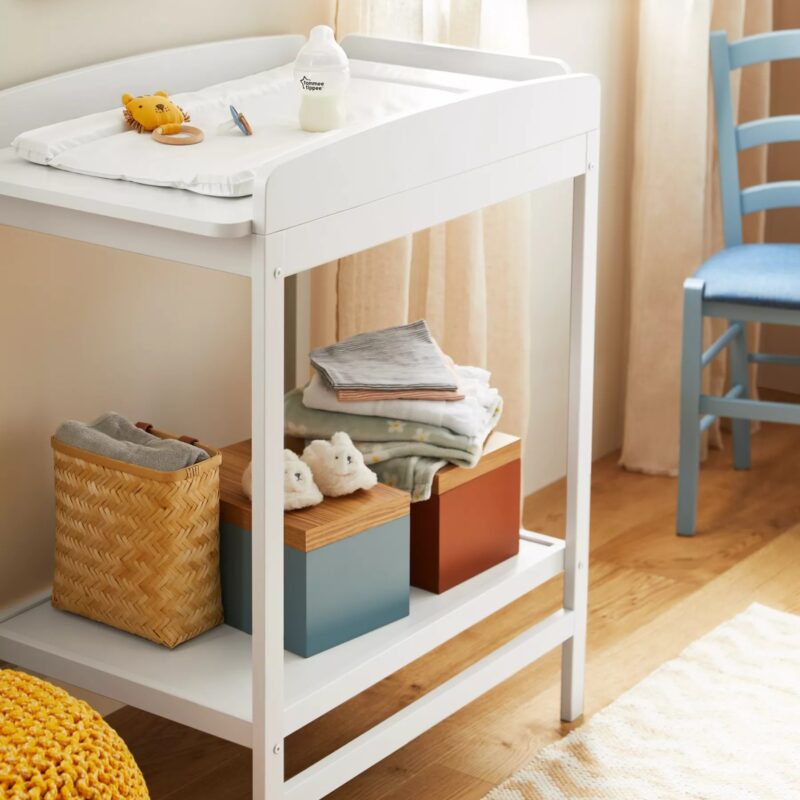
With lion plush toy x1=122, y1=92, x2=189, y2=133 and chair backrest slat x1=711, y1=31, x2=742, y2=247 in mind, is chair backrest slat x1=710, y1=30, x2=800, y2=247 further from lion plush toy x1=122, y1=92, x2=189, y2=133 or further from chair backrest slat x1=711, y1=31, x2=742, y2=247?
lion plush toy x1=122, y1=92, x2=189, y2=133

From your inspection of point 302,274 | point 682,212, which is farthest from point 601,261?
point 302,274

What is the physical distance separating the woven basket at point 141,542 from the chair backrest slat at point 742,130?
1.52 metres

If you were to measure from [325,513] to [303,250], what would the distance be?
15.3 inches

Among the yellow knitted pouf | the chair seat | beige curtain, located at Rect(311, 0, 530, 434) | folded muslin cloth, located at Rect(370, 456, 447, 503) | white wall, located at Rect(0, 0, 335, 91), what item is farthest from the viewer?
the chair seat

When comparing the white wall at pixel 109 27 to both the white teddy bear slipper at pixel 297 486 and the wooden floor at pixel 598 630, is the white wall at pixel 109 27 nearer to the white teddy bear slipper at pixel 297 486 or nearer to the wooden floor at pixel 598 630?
the white teddy bear slipper at pixel 297 486

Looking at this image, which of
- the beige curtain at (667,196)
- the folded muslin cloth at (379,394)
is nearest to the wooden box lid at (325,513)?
the folded muslin cloth at (379,394)

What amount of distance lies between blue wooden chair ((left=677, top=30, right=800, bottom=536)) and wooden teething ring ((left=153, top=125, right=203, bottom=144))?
1.24m

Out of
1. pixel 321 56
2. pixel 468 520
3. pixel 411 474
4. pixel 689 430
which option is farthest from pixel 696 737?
pixel 321 56

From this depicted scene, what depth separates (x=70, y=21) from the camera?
5.45 feet

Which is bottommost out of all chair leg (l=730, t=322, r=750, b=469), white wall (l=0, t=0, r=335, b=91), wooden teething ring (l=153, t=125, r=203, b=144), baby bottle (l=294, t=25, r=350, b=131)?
chair leg (l=730, t=322, r=750, b=469)

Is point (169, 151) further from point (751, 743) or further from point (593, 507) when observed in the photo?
point (593, 507)

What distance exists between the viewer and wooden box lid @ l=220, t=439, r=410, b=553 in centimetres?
155

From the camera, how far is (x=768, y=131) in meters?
2.76

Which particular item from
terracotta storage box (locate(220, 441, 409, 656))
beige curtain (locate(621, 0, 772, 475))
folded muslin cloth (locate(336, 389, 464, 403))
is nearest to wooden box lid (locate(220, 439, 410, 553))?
terracotta storage box (locate(220, 441, 409, 656))
